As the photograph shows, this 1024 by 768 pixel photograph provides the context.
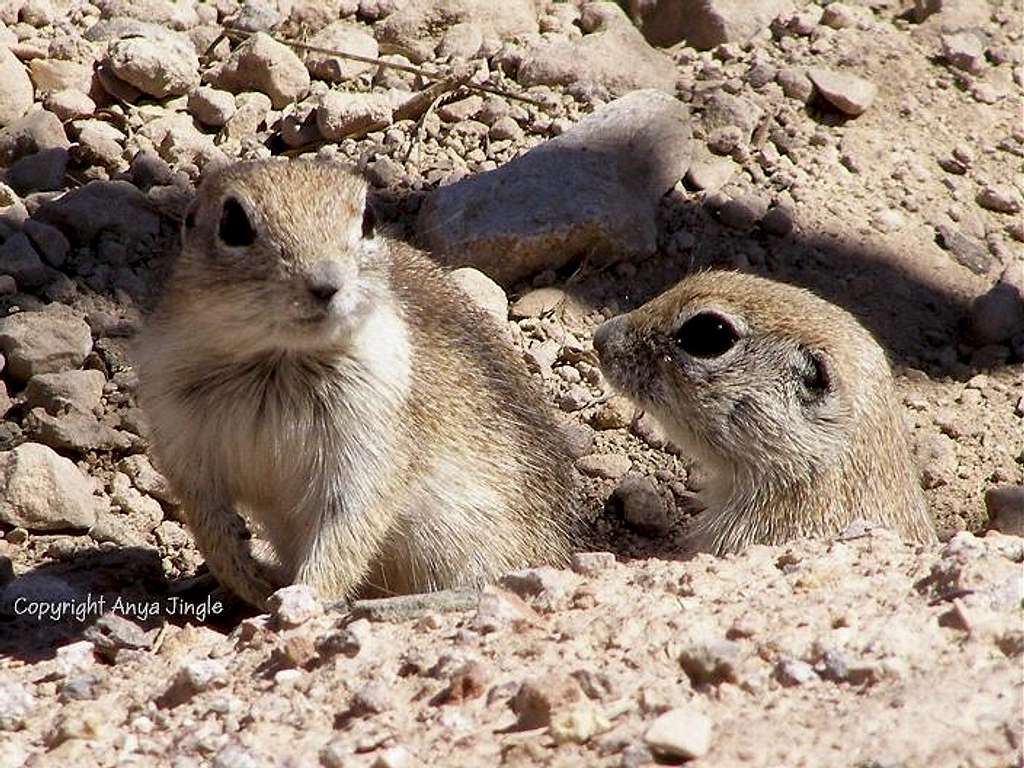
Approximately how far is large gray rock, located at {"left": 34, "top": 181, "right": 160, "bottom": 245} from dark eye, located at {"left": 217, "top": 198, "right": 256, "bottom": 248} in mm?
2480

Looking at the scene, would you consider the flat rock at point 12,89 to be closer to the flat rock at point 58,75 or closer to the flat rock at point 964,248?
the flat rock at point 58,75

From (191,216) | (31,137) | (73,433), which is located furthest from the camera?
(31,137)

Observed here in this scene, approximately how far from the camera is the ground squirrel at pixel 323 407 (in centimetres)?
477

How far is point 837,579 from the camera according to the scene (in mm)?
4262

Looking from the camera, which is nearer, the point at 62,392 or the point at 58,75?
the point at 62,392

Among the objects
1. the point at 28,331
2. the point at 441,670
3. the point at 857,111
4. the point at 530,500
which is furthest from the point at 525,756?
the point at 857,111

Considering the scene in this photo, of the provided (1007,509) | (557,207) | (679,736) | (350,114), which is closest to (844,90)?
(557,207)

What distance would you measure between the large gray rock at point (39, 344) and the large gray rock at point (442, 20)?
2.68m

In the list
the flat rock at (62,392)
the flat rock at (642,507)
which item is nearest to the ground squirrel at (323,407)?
the flat rock at (62,392)

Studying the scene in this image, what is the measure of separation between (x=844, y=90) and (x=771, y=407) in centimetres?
317

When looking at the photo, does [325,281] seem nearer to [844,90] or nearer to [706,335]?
[706,335]

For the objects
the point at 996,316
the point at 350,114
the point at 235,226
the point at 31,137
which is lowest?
the point at 996,316

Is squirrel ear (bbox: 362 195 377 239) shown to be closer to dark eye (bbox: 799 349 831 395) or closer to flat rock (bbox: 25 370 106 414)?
dark eye (bbox: 799 349 831 395)

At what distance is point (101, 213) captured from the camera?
725 centimetres
